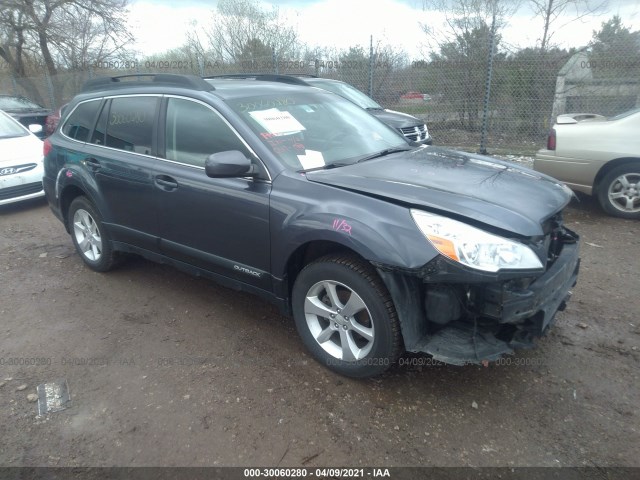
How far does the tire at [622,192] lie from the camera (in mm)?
5512

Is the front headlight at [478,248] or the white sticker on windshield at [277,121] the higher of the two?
the white sticker on windshield at [277,121]

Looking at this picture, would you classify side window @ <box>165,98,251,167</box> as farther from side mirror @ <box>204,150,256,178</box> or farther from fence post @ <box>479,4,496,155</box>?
fence post @ <box>479,4,496,155</box>

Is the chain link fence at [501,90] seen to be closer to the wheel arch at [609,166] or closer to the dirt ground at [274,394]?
the wheel arch at [609,166]

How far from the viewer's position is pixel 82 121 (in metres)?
4.55

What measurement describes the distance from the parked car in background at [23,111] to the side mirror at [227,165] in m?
10.8

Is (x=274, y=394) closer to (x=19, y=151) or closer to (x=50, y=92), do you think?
(x=19, y=151)

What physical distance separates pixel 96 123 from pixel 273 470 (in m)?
3.51

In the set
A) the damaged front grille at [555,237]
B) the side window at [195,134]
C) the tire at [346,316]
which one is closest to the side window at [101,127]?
the side window at [195,134]

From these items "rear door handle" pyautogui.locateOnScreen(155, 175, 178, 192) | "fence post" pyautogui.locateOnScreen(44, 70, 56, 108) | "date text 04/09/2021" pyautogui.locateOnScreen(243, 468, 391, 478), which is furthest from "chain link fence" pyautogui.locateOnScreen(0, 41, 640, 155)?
"fence post" pyautogui.locateOnScreen(44, 70, 56, 108)

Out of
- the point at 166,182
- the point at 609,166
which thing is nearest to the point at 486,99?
the point at 609,166

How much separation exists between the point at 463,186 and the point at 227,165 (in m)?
1.43

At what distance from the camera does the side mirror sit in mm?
2904

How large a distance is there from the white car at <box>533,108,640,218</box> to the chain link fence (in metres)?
3.36

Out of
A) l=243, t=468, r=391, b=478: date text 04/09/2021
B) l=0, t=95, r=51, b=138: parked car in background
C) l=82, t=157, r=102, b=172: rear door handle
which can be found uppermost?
l=0, t=95, r=51, b=138: parked car in background
